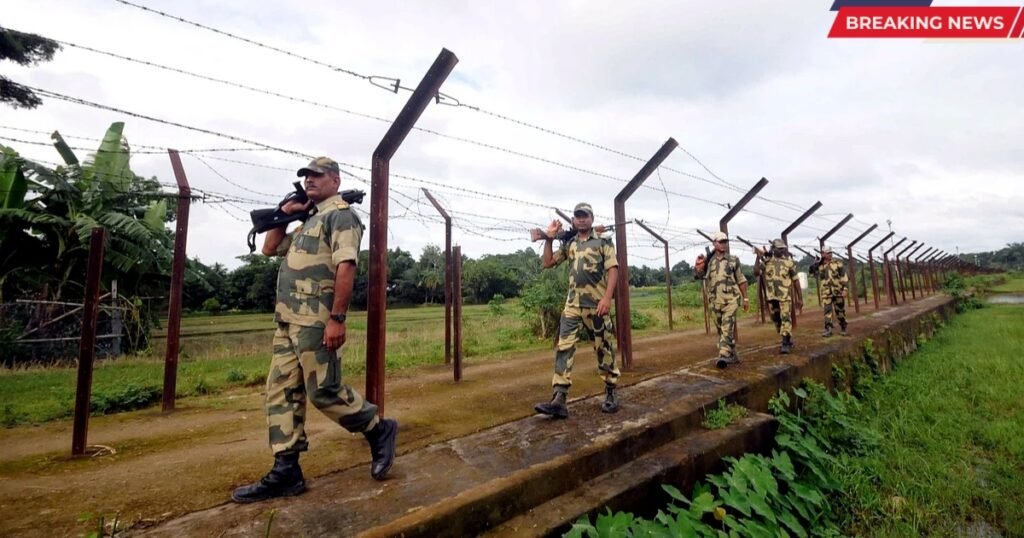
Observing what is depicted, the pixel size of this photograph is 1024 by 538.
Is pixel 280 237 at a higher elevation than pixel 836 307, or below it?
higher

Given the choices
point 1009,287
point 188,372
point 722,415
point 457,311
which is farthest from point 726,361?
point 1009,287

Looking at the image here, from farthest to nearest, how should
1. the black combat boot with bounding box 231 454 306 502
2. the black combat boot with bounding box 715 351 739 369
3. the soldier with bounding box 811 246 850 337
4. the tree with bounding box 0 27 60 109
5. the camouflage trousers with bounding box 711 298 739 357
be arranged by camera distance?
the soldier with bounding box 811 246 850 337 → the tree with bounding box 0 27 60 109 → the camouflage trousers with bounding box 711 298 739 357 → the black combat boot with bounding box 715 351 739 369 → the black combat boot with bounding box 231 454 306 502

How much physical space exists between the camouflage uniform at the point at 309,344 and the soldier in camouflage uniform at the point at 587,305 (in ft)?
5.58

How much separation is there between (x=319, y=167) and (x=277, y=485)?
1.82m

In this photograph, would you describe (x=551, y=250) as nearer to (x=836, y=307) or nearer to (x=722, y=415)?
(x=722, y=415)

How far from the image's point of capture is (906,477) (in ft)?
13.0

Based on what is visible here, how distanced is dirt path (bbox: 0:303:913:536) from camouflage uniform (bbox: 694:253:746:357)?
3.27 feet

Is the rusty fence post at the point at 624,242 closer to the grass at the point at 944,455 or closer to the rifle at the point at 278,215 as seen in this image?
the grass at the point at 944,455

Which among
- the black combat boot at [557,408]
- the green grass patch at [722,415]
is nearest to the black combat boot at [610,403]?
the black combat boot at [557,408]

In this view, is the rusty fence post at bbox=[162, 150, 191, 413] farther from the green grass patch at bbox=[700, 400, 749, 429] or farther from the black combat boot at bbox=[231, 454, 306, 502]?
the green grass patch at bbox=[700, 400, 749, 429]

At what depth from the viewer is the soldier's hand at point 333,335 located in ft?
Result: 7.76

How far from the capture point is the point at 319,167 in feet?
8.77

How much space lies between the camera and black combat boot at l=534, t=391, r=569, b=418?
364cm

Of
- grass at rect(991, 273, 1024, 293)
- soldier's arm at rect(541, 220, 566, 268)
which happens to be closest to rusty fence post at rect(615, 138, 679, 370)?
soldier's arm at rect(541, 220, 566, 268)
